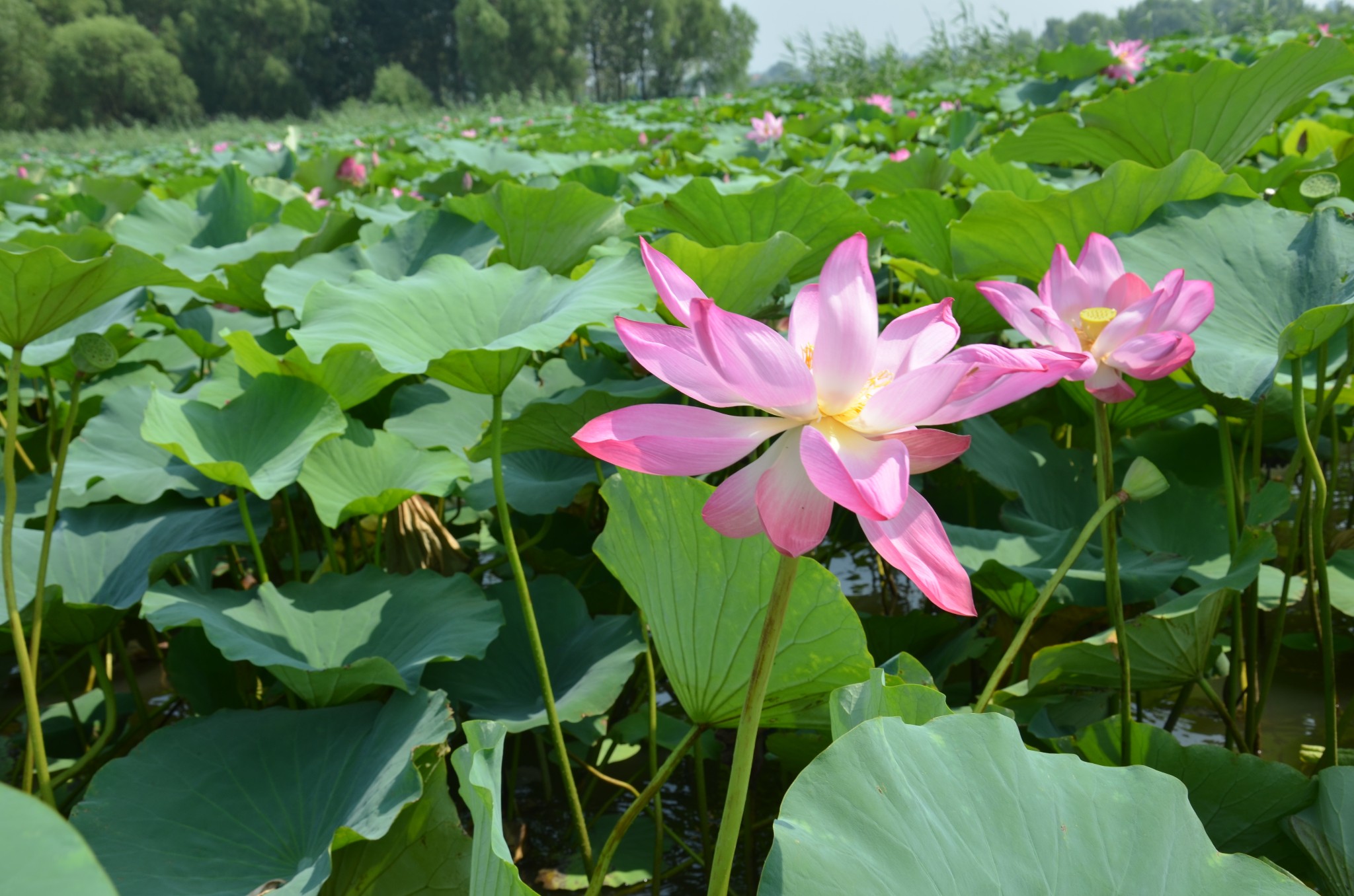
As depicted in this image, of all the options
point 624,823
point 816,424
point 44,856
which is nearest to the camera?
point 44,856

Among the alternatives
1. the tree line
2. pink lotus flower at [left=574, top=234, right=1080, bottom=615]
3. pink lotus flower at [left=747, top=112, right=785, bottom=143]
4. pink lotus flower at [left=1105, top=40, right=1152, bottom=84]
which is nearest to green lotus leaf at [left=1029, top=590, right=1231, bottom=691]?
pink lotus flower at [left=574, top=234, right=1080, bottom=615]

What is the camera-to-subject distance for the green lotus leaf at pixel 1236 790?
28.7 inches

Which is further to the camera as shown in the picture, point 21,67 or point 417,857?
point 21,67

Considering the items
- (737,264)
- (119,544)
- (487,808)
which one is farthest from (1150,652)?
(119,544)

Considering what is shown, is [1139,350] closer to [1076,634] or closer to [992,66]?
[1076,634]

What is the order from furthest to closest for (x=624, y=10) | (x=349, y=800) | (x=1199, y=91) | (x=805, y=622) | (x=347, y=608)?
1. (x=624, y=10)
2. (x=1199, y=91)
3. (x=347, y=608)
4. (x=349, y=800)
5. (x=805, y=622)

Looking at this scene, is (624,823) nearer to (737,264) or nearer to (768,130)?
(737,264)

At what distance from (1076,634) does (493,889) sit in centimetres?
98

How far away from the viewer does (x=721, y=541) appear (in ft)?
2.25

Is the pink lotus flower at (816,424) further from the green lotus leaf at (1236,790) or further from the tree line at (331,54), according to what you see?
the tree line at (331,54)

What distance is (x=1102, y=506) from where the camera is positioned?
741 millimetres

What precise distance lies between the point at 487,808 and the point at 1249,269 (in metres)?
0.96

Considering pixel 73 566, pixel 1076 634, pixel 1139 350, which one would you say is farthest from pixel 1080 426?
pixel 73 566

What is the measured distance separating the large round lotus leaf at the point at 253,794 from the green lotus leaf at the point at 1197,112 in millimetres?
1314
